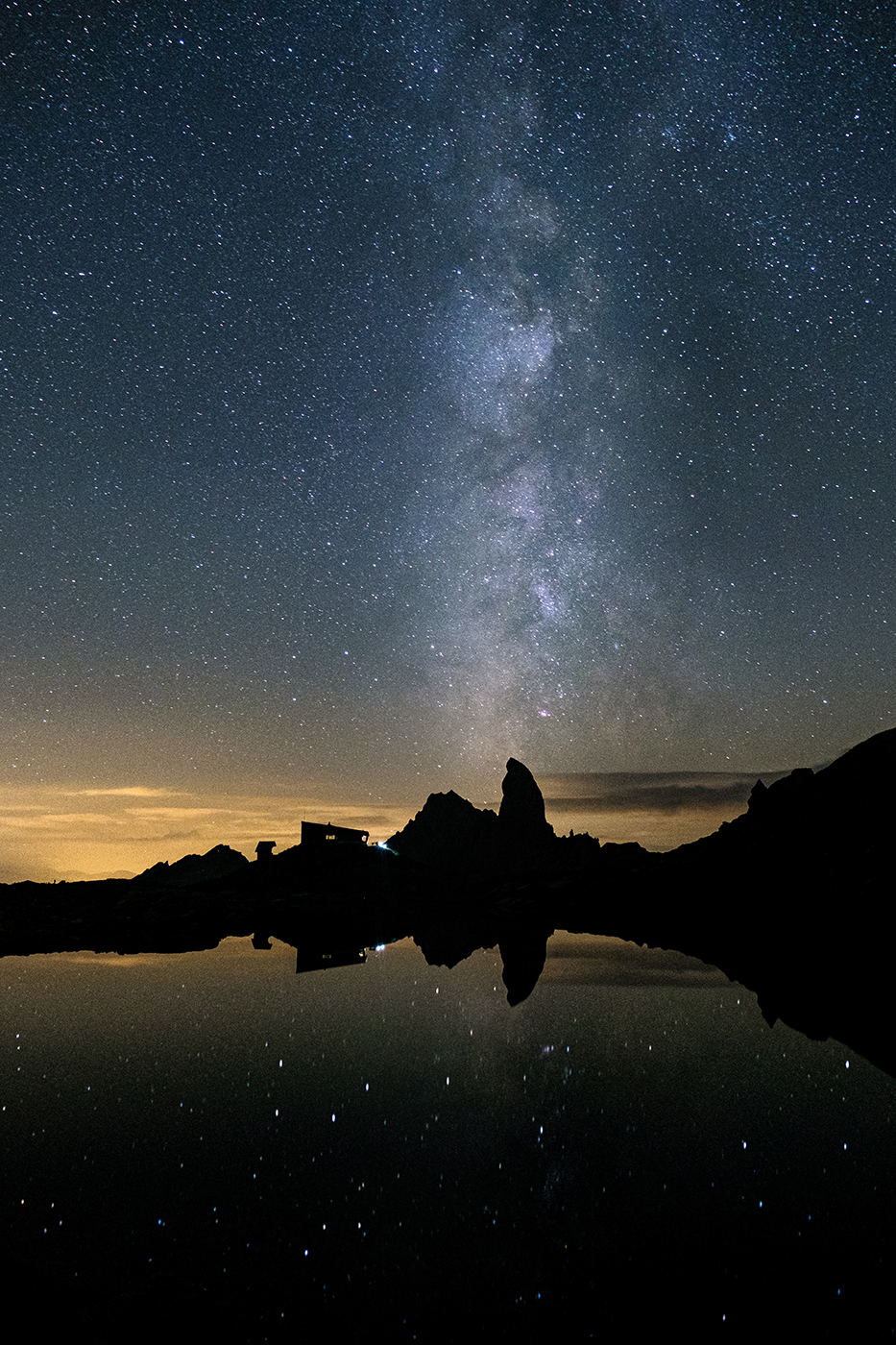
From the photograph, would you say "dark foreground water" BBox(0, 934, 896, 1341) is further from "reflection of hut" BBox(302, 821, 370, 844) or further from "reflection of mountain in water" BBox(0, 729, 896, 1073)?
"reflection of hut" BBox(302, 821, 370, 844)

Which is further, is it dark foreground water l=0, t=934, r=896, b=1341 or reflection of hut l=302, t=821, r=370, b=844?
reflection of hut l=302, t=821, r=370, b=844

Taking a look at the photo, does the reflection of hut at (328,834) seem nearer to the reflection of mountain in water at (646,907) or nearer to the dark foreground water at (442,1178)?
the reflection of mountain in water at (646,907)

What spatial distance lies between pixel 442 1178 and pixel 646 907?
6677 cm

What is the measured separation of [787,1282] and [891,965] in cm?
3044

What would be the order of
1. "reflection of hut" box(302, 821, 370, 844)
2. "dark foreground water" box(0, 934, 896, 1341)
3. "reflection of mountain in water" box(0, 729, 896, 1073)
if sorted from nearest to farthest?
"dark foreground water" box(0, 934, 896, 1341) < "reflection of mountain in water" box(0, 729, 896, 1073) < "reflection of hut" box(302, 821, 370, 844)

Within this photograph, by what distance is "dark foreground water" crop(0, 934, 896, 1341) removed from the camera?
6051 mm

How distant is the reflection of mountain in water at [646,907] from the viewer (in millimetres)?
29883

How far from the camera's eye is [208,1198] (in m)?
8.19

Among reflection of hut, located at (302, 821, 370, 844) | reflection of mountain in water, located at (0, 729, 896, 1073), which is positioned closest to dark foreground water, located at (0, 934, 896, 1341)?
reflection of mountain in water, located at (0, 729, 896, 1073)

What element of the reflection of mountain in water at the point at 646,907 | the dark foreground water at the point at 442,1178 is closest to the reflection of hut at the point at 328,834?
the reflection of mountain in water at the point at 646,907

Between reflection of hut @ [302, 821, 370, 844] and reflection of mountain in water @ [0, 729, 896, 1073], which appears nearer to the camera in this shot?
reflection of mountain in water @ [0, 729, 896, 1073]

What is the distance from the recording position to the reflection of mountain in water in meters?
29.9

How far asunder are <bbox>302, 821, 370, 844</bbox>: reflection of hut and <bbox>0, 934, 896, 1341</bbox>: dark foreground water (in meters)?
62.3

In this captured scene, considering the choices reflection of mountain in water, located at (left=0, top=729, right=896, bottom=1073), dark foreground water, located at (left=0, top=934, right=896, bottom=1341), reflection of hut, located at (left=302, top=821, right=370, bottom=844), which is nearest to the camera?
dark foreground water, located at (left=0, top=934, right=896, bottom=1341)
